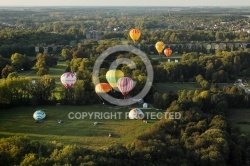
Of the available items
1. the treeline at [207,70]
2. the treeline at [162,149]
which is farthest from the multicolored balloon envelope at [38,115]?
the treeline at [207,70]

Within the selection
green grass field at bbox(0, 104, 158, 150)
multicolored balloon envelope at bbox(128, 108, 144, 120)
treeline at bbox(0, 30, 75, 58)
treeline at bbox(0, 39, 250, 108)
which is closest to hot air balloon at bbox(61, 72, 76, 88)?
treeline at bbox(0, 39, 250, 108)

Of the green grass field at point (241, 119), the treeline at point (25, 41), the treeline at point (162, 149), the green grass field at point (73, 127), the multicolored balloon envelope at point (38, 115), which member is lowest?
the green grass field at point (241, 119)

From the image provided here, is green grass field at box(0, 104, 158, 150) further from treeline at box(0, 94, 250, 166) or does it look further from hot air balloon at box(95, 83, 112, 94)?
treeline at box(0, 94, 250, 166)

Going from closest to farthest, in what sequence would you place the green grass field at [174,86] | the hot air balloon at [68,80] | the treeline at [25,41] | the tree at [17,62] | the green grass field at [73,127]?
the green grass field at [73,127]
the hot air balloon at [68,80]
the green grass field at [174,86]
the tree at [17,62]
the treeline at [25,41]

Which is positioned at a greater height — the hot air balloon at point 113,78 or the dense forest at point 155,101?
the hot air balloon at point 113,78

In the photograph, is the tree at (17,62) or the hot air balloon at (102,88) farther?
the tree at (17,62)

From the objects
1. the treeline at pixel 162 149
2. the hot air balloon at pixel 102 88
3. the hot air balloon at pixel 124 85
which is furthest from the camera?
the hot air balloon at pixel 102 88

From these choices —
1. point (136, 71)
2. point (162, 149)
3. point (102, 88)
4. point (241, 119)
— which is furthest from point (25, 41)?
point (162, 149)

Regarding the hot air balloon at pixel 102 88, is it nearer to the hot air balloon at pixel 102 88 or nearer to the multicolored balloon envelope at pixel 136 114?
the hot air balloon at pixel 102 88
